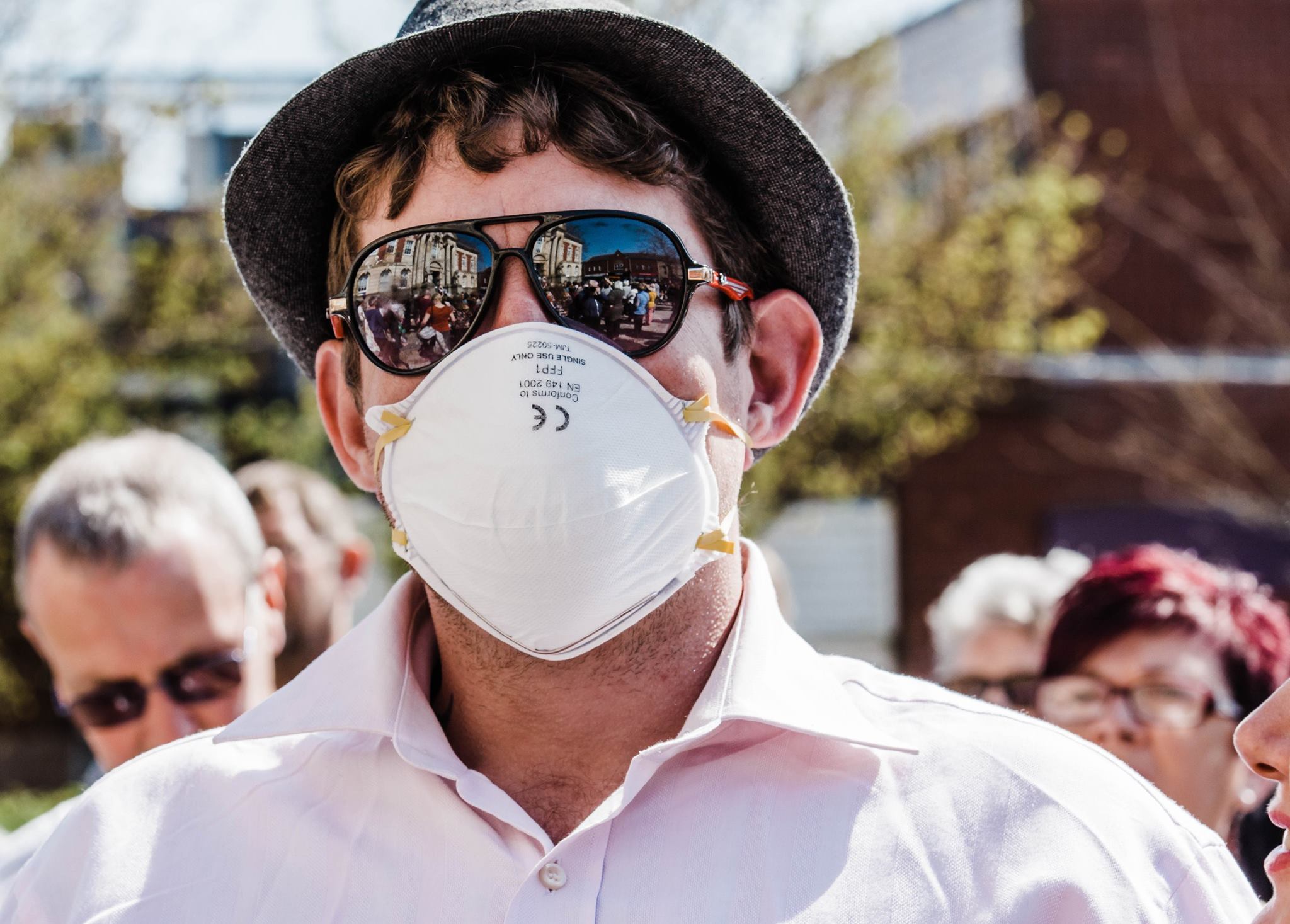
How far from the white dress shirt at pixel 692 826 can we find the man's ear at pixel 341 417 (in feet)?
1.14

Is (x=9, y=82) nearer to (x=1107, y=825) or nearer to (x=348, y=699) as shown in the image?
(x=348, y=699)

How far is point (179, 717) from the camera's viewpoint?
119 inches

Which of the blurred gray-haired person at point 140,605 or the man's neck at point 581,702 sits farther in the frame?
the blurred gray-haired person at point 140,605

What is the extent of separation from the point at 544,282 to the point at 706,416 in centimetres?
30

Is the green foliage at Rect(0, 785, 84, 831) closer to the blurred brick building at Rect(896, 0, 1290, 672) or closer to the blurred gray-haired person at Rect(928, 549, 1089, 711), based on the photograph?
the blurred gray-haired person at Rect(928, 549, 1089, 711)

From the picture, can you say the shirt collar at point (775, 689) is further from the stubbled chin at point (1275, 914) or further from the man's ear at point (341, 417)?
the man's ear at point (341, 417)

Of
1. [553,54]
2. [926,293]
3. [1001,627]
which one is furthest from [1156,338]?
[553,54]

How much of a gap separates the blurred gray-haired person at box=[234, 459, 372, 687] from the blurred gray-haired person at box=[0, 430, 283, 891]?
0.89 m

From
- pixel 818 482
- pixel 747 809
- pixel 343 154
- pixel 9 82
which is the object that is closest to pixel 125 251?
pixel 9 82

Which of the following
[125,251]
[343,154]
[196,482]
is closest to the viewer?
[343,154]

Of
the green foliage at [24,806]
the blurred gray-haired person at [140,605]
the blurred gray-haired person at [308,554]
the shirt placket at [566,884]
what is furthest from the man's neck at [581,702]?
the green foliage at [24,806]

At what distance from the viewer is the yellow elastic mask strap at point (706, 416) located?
1989mm

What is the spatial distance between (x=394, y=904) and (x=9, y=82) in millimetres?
10471

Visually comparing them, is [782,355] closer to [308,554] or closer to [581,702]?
[581,702]
